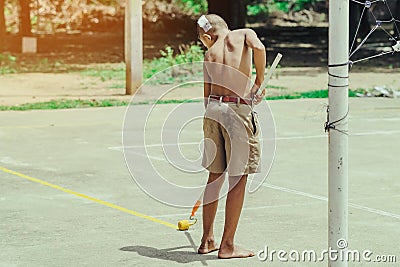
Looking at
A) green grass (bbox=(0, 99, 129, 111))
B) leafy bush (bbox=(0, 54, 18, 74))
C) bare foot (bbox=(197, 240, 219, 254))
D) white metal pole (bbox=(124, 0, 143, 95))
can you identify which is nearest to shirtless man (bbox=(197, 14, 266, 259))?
bare foot (bbox=(197, 240, 219, 254))

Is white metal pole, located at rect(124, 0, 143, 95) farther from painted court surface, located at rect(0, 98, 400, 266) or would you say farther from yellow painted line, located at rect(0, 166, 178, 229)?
yellow painted line, located at rect(0, 166, 178, 229)

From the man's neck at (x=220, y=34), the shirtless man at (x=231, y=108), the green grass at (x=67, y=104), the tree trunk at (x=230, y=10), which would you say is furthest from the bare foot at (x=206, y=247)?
the tree trunk at (x=230, y=10)

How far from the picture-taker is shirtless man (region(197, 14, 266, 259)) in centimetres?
675

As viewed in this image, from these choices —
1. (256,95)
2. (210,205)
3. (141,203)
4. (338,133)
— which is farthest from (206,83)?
A: (141,203)

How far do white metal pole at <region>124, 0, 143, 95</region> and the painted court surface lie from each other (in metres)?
4.95

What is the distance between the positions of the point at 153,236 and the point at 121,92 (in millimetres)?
12720

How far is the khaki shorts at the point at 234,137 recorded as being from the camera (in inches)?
266

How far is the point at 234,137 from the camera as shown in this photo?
22.2 feet

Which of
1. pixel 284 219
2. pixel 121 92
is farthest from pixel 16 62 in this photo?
pixel 284 219

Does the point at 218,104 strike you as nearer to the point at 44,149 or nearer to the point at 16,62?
the point at 44,149

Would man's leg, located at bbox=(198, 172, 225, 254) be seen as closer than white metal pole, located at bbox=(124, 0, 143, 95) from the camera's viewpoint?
Yes

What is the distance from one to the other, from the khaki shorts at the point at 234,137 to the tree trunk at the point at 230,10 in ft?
85.9

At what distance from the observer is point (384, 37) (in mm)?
38844

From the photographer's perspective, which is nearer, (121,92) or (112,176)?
(112,176)
